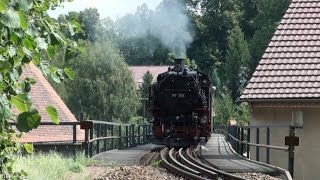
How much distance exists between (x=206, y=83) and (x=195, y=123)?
186 centimetres

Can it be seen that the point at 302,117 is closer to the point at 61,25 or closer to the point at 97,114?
the point at 61,25

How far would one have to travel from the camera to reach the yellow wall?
15.6 metres

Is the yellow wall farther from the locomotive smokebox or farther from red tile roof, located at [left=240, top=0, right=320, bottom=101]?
the locomotive smokebox

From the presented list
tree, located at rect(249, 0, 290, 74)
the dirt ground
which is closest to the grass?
A: the dirt ground

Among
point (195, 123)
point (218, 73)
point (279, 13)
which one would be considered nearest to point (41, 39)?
point (195, 123)

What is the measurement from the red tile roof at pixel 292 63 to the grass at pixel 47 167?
6.02 m

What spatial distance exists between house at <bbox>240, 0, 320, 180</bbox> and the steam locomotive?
564 centimetres

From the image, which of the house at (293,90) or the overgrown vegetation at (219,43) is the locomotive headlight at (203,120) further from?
the overgrown vegetation at (219,43)

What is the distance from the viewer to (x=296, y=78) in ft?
55.8

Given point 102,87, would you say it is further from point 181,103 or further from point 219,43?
point 181,103

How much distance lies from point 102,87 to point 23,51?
197 feet

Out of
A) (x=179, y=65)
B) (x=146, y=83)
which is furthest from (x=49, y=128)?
(x=146, y=83)

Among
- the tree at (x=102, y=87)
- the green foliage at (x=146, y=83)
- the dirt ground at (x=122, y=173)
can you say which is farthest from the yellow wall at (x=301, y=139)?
the green foliage at (x=146, y=83)

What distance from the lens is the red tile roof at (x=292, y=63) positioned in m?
Answer: 16.6
